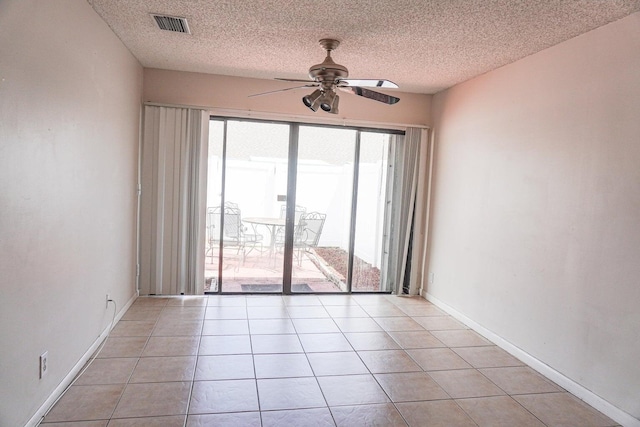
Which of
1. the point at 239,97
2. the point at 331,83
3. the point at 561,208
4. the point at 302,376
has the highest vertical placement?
the point at 239,97

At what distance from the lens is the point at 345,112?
4.93 metres

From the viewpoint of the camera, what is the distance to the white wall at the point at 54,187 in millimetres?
1929

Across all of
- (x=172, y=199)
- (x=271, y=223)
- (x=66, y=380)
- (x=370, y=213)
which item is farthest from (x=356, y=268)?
(x=66, y=380)

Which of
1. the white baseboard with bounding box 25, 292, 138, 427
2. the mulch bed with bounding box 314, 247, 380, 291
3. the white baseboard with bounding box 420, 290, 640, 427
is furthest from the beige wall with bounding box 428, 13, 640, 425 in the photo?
the white baseboard with bounding box 25, 292, 138, 427

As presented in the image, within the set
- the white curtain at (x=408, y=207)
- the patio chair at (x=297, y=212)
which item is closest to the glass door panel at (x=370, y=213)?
the white curtain at (x=408, y=207)

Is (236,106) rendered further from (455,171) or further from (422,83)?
(455,171)

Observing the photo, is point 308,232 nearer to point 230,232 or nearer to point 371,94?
point 230,232

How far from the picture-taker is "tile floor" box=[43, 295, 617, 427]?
2477mm

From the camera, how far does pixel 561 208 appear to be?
10.1 feet

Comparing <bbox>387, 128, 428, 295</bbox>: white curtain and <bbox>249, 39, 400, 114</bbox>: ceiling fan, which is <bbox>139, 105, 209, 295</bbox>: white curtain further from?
<bbox>387, 128, 428, 295</bbox>: white curtain

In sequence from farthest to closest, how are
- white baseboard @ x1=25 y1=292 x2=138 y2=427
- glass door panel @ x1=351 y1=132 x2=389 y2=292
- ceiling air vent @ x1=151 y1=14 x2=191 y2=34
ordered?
glass door panel @ x1=351 y1=132 x2=389 y2=292
ceiling air vent @ x1=151 y1=14 x2=191 y2=34
white baseboard @ x1=25 y1=292 x2=138 y2=427

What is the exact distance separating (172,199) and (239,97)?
1323mm

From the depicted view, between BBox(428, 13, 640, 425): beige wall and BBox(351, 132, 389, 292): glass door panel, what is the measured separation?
105cm

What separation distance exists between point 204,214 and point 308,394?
2564 millimetres
